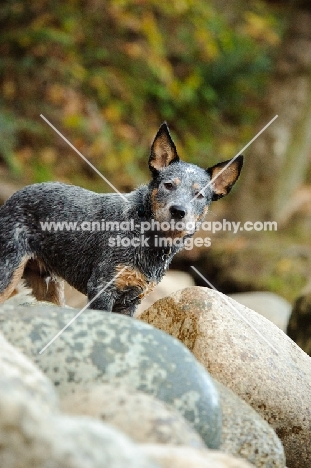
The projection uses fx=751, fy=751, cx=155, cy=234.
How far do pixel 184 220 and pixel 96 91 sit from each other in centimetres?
1029

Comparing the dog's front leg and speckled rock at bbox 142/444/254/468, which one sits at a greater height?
speckled rock at bbox 142/444/254/468

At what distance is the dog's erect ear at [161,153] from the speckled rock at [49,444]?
3.25 meters

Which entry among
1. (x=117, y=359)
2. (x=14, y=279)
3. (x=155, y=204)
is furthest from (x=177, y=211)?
(x=117, y=359)

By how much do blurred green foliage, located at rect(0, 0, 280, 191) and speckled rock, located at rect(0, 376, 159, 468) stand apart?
10371 mm

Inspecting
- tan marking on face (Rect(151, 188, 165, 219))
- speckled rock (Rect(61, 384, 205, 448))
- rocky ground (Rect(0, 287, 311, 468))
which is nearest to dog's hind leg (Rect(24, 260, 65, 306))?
rocky ground (Rect(0, 287, 311, 468))

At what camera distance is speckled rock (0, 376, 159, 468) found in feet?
9.91

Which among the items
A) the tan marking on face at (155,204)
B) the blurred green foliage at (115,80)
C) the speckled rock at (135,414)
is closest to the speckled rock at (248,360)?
the tan marking on face at (155,204)

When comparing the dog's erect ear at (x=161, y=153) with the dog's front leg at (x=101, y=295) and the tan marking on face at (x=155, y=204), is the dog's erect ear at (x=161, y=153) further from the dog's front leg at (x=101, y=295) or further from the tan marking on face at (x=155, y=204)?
the dog's front leg at (x=101, y=295)

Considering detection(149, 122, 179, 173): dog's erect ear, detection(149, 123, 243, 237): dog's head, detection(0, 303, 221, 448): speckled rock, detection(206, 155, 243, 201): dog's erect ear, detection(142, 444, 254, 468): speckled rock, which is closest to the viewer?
detection(142, 444, 254, 468): speckled rock

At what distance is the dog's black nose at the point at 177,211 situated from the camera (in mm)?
5691

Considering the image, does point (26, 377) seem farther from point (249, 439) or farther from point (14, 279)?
point (14, 279)

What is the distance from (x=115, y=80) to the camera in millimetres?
15977

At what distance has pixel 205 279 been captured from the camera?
1278cm

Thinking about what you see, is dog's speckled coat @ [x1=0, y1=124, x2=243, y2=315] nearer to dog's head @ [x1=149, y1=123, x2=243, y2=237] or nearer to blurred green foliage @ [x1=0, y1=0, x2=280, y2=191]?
dog's head @ [x1=149, y1=123, x2=243, y2=237]
